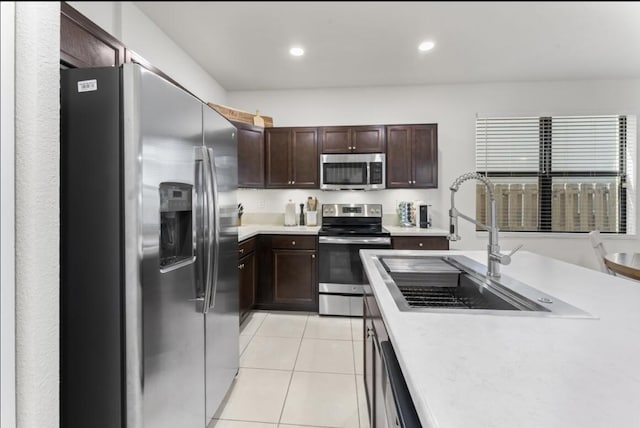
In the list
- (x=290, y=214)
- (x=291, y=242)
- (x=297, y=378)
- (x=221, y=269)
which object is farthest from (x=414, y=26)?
(x=290, y=214)

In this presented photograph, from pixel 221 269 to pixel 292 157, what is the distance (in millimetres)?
2057

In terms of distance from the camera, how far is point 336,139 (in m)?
Result: 3.35

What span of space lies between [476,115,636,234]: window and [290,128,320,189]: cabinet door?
1.79 metres

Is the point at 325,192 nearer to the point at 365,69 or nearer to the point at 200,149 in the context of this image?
the point at 200,149

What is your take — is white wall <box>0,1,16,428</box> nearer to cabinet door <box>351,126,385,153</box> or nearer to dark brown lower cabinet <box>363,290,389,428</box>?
dark brown lower cabinet <box>363,290,389,428</box>

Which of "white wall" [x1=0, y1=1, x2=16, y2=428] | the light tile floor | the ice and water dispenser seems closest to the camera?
"white wall" [x1=0, y1=1, x2=16, y2=428]

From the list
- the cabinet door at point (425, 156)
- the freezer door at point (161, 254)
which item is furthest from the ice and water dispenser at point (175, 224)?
the cabinet door at point (425, 156)

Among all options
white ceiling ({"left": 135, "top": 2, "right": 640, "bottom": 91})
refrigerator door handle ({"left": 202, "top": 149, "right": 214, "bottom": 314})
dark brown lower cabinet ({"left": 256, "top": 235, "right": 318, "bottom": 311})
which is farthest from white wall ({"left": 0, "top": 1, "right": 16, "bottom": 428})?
dark brown lower cabinet ({"left": 256, "top": 235, "right": 318, "bottom": 311})

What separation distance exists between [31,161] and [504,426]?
1097mm

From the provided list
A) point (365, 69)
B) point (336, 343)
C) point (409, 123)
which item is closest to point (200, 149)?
point (365, 69)

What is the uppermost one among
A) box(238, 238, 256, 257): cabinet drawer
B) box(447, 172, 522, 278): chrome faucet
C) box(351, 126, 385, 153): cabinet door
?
box(351, 126, 385, 153): cabinet door

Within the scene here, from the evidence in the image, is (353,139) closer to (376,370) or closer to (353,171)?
(353,171)

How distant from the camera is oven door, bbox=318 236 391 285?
9.93 ft

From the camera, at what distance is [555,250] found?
335 cm
